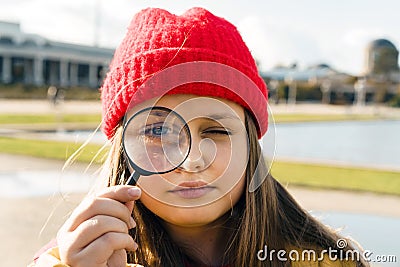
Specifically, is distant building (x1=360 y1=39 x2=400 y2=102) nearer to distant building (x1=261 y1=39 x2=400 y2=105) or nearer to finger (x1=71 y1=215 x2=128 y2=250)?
distant building (x1=261 y1=39 x2=400 y2=105)

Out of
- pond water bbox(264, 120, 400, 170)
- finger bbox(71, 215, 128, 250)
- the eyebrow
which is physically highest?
the eyebrow

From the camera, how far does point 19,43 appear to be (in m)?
62.5

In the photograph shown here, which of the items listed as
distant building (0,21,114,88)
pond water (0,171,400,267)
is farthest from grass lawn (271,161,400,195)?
distant building (0,21,114,88)

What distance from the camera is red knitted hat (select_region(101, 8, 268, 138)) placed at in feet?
5.79

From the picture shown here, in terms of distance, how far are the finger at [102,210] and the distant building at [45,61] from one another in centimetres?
5850

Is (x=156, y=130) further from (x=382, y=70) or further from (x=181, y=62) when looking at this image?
(x=382, y=70)

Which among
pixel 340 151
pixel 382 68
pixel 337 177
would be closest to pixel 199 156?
pixel 337 177

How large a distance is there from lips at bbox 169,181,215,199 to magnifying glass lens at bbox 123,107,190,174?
98mm

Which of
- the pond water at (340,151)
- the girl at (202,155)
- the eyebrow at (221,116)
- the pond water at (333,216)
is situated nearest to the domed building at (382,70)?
the pond water at (340,151)

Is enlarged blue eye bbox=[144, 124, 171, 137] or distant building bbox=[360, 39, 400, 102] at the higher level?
enlarged blue eye bbox=[144, 124, 171, 137]

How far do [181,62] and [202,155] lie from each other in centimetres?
35

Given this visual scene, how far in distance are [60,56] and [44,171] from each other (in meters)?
57.6

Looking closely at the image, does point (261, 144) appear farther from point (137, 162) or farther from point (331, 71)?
point (331, 71)

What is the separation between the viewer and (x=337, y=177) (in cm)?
859
